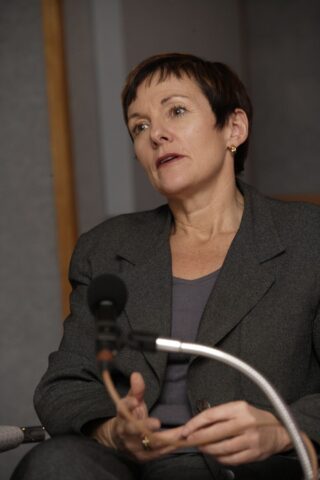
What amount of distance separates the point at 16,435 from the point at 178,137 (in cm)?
70

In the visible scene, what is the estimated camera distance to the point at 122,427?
1.54 meters

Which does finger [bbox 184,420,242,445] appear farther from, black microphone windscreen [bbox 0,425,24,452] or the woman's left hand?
black microphone windscreen [bbox 0,425,24,452]

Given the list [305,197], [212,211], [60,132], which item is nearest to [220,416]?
[212,211]

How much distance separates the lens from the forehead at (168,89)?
1923 millimetres

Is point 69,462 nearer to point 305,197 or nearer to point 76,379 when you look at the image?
point 76,379

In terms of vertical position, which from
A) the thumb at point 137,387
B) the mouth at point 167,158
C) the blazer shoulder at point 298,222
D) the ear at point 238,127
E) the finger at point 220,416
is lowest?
the finger at point 220,416

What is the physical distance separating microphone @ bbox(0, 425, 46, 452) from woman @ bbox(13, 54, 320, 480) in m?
0.10

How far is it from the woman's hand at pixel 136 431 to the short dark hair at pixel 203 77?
27.5 inches

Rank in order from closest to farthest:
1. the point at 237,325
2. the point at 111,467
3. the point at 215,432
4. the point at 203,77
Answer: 1. the point at 215,432
2. the point at 111,467
3. the point at 237,325
4. the point at 203,77

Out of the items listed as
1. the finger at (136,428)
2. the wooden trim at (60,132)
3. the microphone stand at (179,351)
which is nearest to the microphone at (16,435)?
the finger at (136,428)

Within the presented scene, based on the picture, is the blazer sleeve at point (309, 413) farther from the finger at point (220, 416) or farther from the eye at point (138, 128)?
the eye at point (138, 128)

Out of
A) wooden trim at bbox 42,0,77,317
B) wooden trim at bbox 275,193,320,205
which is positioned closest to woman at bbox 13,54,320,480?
wooden trim at bbox 42,0,77,317

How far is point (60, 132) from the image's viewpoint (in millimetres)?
2721

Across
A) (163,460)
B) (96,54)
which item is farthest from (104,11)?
(163,460)
